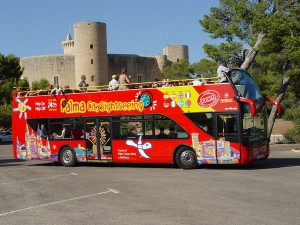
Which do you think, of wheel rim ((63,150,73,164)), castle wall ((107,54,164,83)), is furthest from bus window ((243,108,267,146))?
castle wall ((107,54,164,83))

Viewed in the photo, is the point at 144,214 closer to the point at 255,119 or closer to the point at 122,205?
the point at 122,205

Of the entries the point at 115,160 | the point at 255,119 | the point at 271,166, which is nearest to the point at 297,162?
the point at 271,166

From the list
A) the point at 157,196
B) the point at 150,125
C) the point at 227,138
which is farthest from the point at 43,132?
the point at 157,196

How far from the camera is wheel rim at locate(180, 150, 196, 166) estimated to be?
15898 millimetres

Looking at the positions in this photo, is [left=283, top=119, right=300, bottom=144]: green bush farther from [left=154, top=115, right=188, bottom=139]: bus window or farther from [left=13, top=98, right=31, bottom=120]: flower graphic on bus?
[left=13, top=98, right=31, bottom=120]: flower graphic on bus

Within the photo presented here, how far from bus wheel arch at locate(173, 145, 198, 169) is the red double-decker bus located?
3 centimetres

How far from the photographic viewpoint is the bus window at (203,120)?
15.4 metres

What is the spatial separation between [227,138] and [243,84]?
5.69 ft

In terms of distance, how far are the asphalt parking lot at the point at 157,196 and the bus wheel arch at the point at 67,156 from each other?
247 centimetres

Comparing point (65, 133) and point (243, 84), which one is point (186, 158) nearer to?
point (243, 84)

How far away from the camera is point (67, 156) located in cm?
1888

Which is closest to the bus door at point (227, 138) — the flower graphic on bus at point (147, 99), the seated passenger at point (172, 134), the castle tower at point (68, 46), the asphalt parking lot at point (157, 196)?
the asphalt parking lot at point (157, 196)

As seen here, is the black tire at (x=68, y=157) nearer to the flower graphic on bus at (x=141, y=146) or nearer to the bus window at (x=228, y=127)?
the flower graphic on bus at (x=141, y=146)

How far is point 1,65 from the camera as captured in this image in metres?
62.2
